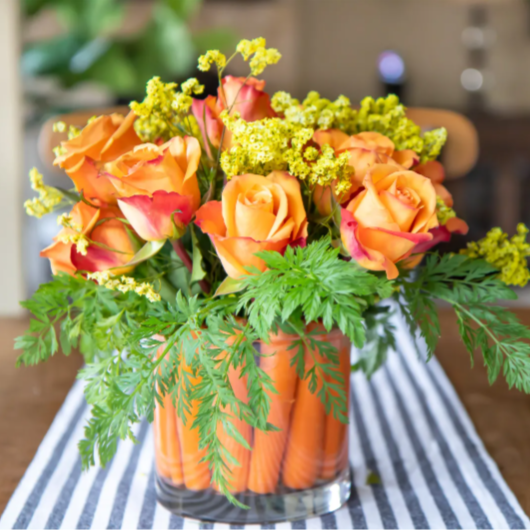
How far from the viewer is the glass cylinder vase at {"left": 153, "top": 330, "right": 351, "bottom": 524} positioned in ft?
1.64

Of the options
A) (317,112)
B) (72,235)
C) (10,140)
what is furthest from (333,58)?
(72,235)

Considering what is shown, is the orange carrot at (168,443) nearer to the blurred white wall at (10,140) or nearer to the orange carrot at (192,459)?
the orange carrot at (192,459)

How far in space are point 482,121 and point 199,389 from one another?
3194 millimetres

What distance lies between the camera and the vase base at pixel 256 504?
0.53 m

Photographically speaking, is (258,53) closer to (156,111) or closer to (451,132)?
(156,111)

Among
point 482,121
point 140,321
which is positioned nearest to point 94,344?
point 140,321

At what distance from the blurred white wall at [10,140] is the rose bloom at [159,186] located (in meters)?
1.77

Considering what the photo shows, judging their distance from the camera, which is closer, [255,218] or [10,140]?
[255,218]

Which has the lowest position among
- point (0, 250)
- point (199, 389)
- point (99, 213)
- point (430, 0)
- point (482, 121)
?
point (0, 250)

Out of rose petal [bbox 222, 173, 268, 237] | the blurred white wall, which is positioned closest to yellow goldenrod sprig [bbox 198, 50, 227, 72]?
rose petal [bbox 222, 173, 268, 237]

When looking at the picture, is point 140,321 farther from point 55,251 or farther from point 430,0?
point 430,0

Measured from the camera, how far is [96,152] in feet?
1.66

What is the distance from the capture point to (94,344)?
1.80 feet

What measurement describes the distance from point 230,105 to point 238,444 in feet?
0.89
